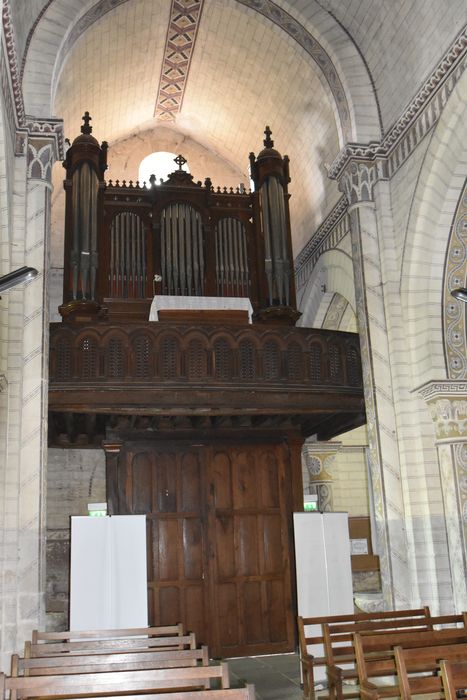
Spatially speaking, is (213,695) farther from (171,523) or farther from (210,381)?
(171,523)

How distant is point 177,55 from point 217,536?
919 centimetres

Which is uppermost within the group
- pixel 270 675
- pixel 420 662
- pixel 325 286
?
pixel 325 286

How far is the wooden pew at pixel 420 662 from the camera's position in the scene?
552cm

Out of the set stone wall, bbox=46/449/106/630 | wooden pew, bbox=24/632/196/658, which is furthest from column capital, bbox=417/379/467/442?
stone wall, bbox=46/449/106/630

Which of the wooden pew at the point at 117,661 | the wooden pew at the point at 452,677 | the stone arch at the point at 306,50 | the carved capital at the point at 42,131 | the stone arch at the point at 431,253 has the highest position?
the stone arch at the point at 306,50

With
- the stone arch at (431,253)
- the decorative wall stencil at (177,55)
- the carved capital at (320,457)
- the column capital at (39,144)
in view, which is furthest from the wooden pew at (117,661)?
the decorative wall stencil at (177,55)

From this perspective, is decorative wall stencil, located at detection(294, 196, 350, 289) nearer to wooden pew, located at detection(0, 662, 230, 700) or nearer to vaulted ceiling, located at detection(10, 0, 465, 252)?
vaulted ceiling, located at detection(10, 0, 465, 252)

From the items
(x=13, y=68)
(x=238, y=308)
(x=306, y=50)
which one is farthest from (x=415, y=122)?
(x=13, y=68)

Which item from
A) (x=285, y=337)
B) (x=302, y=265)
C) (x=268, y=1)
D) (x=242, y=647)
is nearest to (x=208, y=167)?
(x=302, y=265)

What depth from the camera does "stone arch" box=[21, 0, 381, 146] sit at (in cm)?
1110

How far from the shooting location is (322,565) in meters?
9.92

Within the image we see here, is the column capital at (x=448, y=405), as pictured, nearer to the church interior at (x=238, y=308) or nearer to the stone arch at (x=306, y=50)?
the church interior at (x=238, y=308)

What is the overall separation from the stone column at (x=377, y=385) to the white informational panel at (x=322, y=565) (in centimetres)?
68

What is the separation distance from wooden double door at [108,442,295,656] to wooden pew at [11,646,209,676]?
601 cm
